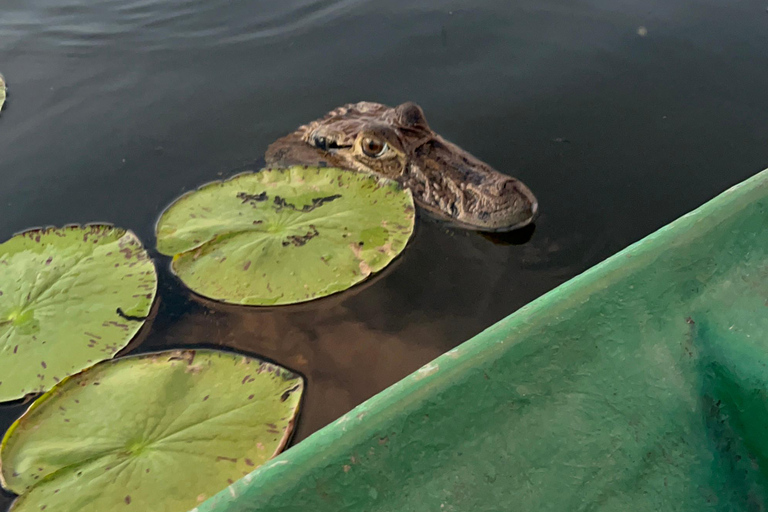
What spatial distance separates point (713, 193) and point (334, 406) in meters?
1.95

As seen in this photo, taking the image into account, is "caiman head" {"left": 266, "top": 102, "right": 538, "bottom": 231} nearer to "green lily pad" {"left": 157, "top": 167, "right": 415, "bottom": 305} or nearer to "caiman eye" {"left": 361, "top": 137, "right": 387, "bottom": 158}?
"caiman eye" {"left": 361, "top": 137, "right": 387, "bottom": 158}

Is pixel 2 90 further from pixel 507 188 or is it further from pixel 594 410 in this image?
pixel 594 410

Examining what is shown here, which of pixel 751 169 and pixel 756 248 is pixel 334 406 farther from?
pixel 751 169

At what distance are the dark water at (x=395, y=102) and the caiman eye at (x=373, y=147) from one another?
45cm

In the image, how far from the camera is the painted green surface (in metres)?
0.87

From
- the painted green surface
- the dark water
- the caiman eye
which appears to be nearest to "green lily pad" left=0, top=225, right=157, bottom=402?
the dark water

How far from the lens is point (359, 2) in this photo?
12.2 feet

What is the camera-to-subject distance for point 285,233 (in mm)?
2035

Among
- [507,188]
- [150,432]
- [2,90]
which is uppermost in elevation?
[2,90]

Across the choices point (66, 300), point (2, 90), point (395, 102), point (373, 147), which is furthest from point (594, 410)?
point (2, 90)

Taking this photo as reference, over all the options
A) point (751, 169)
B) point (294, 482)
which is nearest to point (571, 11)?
point (751, 169)

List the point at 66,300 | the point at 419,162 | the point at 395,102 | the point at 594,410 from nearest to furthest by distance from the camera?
the point at 594,410 → the point at 66,300 → the point at 419,162 → the point at 395,102

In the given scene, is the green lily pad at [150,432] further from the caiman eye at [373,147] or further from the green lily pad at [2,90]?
the green lily pad at [2,90]

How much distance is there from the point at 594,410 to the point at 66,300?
5.86 feet
